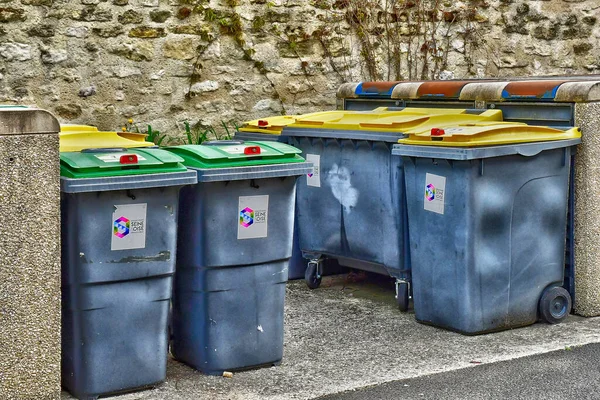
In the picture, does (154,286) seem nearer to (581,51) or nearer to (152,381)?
(152,381)

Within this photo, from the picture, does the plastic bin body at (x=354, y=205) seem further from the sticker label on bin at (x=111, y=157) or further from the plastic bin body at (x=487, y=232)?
the sticker label on bin at (x=111, y=157)

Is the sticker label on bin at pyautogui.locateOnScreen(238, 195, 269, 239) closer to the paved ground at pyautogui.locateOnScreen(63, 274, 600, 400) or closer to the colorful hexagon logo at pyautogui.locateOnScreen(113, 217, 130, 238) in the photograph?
the colorful hexagon logo at pyautogui.locateOnScreen(113, 217, 130, 238)

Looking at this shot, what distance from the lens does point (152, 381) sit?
4809 mm

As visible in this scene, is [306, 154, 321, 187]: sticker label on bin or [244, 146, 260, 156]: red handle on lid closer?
[244, 146, 260, 156]: red handle on lid

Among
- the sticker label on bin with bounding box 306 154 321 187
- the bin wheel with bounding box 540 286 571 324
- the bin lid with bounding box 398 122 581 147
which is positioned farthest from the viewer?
the sticker label on bin with bounding box 306 154 321 187

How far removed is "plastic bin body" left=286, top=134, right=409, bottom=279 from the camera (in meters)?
6.26

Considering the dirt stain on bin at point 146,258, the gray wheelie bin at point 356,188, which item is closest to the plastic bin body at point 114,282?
the dirt stain on bin at point 146,258

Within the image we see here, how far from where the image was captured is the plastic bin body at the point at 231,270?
4.91 m

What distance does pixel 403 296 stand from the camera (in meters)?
6.29

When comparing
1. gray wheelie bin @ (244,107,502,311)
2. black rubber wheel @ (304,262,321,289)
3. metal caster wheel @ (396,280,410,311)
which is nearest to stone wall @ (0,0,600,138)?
gray wheelie bin @ (244,107,502,311)

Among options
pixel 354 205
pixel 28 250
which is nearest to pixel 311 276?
pixel 354 205

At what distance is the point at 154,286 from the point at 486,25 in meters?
6.18

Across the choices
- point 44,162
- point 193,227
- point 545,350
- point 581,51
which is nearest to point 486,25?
point 581,51

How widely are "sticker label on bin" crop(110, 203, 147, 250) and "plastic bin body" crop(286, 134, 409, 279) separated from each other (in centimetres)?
207
